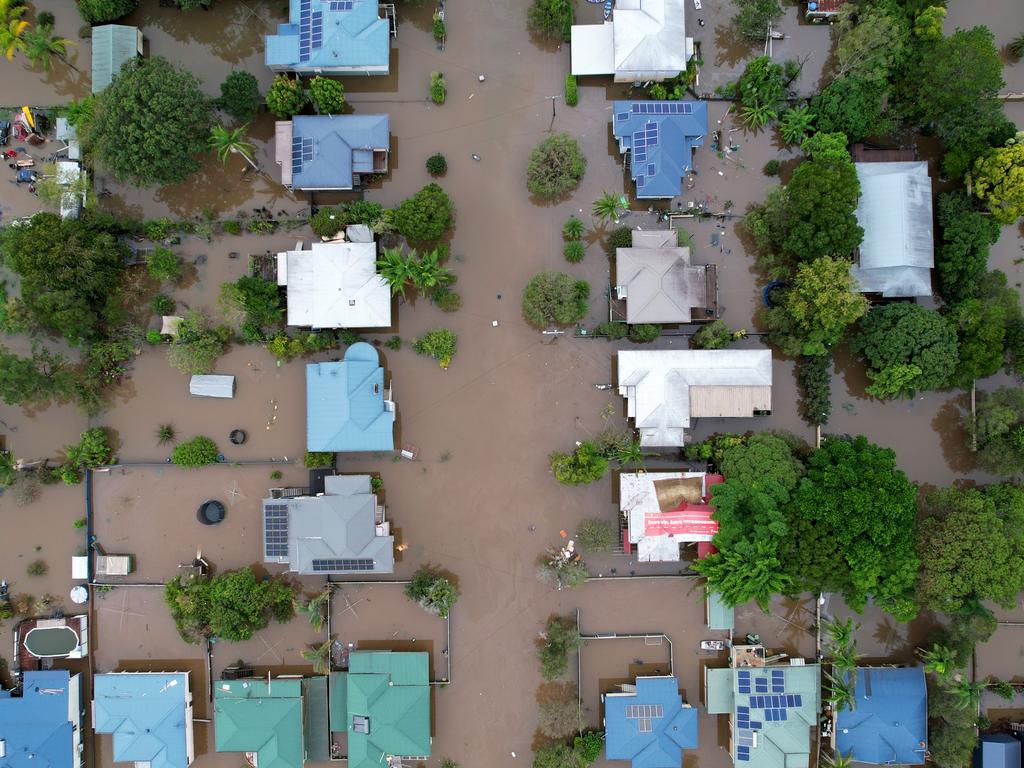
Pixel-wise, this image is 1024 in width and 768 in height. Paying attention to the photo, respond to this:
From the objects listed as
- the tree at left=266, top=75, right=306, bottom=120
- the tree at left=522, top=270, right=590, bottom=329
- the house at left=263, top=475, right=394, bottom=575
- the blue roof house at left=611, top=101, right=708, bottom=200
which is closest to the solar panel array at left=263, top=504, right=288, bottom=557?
the house at left=263, top=475, right=394, bottom=575

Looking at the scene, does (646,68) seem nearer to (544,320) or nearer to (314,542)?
(544,320)

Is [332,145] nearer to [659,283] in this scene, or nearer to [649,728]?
[659,283]

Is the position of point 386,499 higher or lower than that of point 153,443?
lower

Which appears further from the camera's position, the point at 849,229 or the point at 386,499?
the point at 386,499

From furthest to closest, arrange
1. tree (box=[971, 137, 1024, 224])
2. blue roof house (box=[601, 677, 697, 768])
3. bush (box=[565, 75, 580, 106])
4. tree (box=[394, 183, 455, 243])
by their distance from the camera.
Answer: bush (box=[565, 75, 580, 106]) → blue roof house (box=[601, 677, 697, 768]) → tree (box=[394, 183, 455, 243]) → tree (box=[971, 137, 1024, 224])

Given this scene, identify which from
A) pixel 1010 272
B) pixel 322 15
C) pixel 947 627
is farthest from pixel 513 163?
pixel 947 627

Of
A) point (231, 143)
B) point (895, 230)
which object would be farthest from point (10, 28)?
point (895, 230)

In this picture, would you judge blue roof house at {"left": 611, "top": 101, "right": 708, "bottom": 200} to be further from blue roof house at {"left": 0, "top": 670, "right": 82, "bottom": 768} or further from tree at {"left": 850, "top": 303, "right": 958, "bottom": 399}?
blue roof house at {"left": 0, "top": 670, "right": 82, "bottom": 768}

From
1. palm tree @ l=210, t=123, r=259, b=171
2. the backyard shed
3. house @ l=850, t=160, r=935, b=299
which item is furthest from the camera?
the backyard shed
